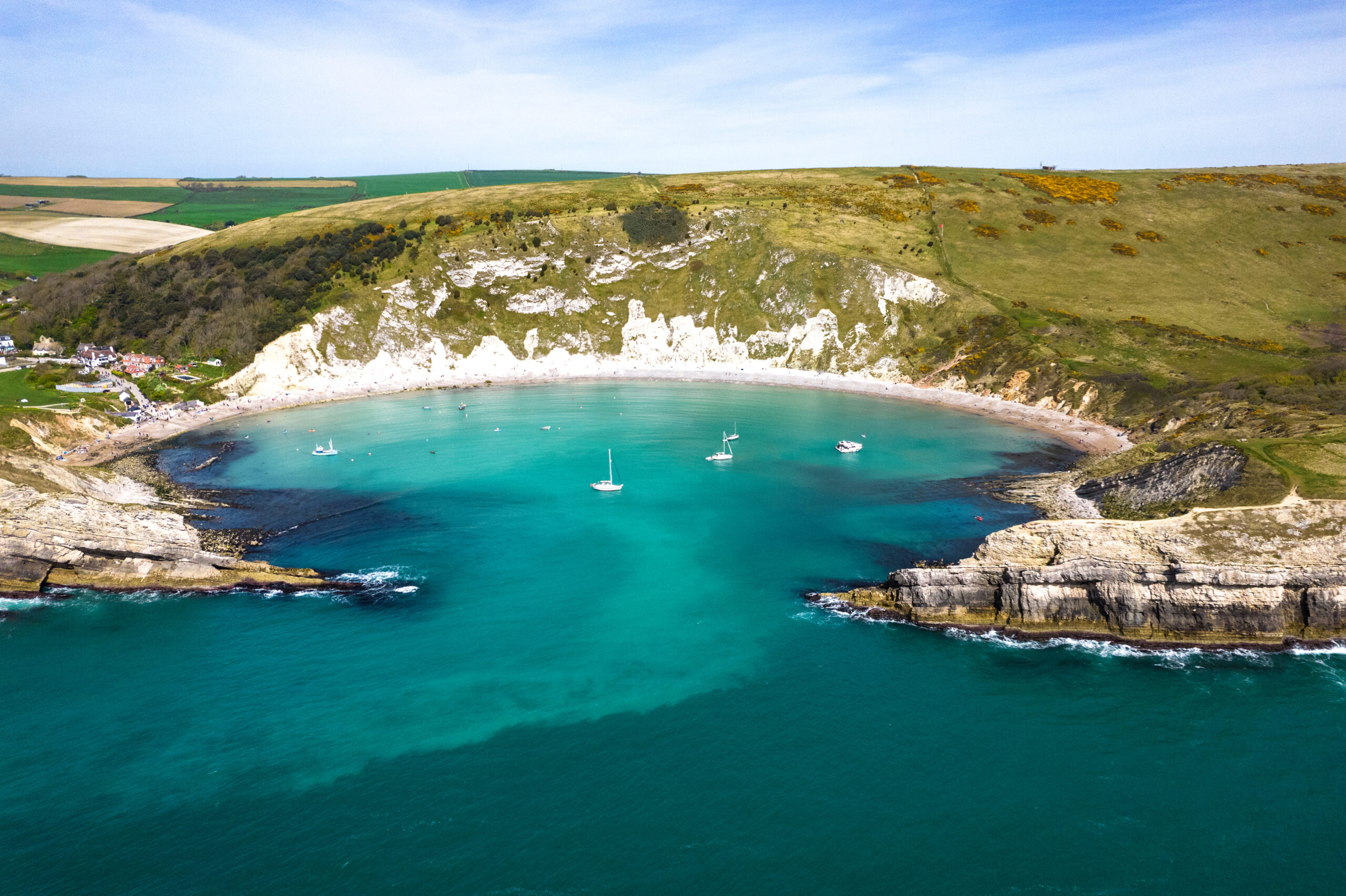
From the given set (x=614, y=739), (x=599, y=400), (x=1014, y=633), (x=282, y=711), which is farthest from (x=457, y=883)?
(x=599, y=400)

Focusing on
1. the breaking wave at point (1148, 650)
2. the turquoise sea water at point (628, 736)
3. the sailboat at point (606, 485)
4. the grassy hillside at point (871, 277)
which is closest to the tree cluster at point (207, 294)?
the grassy hillside at point (871, 277)

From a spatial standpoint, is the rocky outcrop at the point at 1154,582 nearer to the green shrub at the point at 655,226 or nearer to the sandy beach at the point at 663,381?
the sandy beach at the point at 663,381

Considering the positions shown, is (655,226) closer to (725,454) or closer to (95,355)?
(725,454)

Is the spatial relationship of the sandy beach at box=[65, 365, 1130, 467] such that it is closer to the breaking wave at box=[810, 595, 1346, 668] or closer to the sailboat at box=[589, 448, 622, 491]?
the breaking wave at box=[810, 595, 1346, 668]

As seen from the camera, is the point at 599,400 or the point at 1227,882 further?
the point at 599,400

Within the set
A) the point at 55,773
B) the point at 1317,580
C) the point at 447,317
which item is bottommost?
the point at 55,773

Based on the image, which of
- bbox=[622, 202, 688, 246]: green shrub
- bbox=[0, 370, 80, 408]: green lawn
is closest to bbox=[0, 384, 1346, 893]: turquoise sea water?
bbox=[0, 370, 80, 408]: green lawn

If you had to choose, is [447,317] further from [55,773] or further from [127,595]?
[55,773]

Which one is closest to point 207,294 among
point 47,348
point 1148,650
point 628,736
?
point 47,348
